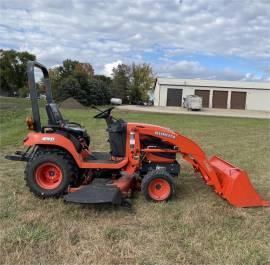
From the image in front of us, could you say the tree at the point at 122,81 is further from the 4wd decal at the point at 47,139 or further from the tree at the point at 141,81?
the 4wd decal at the point at 47,139

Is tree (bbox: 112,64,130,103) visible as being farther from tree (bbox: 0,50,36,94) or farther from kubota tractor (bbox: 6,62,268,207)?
kubota tractor (bbox: 6,62,268,207)

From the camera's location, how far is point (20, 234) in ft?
15.3

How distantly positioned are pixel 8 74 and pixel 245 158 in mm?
61374

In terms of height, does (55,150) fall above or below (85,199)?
above

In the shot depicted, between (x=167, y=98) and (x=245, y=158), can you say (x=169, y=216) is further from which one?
(x=167, y=98)

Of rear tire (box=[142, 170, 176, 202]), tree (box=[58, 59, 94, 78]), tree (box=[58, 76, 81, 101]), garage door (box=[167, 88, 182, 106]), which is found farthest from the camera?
tree (box=[58, 59, 94, 78])

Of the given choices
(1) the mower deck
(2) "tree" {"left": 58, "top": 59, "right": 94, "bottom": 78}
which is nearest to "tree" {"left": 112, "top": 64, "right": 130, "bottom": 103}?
(2) "tree" {"left": 58, "top": 59, "right": 94, "bottom": 78}

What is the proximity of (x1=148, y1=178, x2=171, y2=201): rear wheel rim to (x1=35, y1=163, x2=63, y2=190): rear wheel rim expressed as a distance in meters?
1.31

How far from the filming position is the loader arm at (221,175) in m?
5.99

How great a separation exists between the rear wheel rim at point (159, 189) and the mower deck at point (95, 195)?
649 mm

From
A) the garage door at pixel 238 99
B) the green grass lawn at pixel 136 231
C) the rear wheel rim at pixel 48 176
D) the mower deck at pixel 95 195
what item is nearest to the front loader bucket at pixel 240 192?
the green grass lawn at pixel 136 231

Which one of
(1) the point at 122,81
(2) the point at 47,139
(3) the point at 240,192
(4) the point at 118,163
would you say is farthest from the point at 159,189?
(1) the point at 122,81

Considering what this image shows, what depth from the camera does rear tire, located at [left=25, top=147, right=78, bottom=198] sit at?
6.15 meters

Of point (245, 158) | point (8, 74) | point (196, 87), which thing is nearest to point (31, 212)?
point (245, 158)
